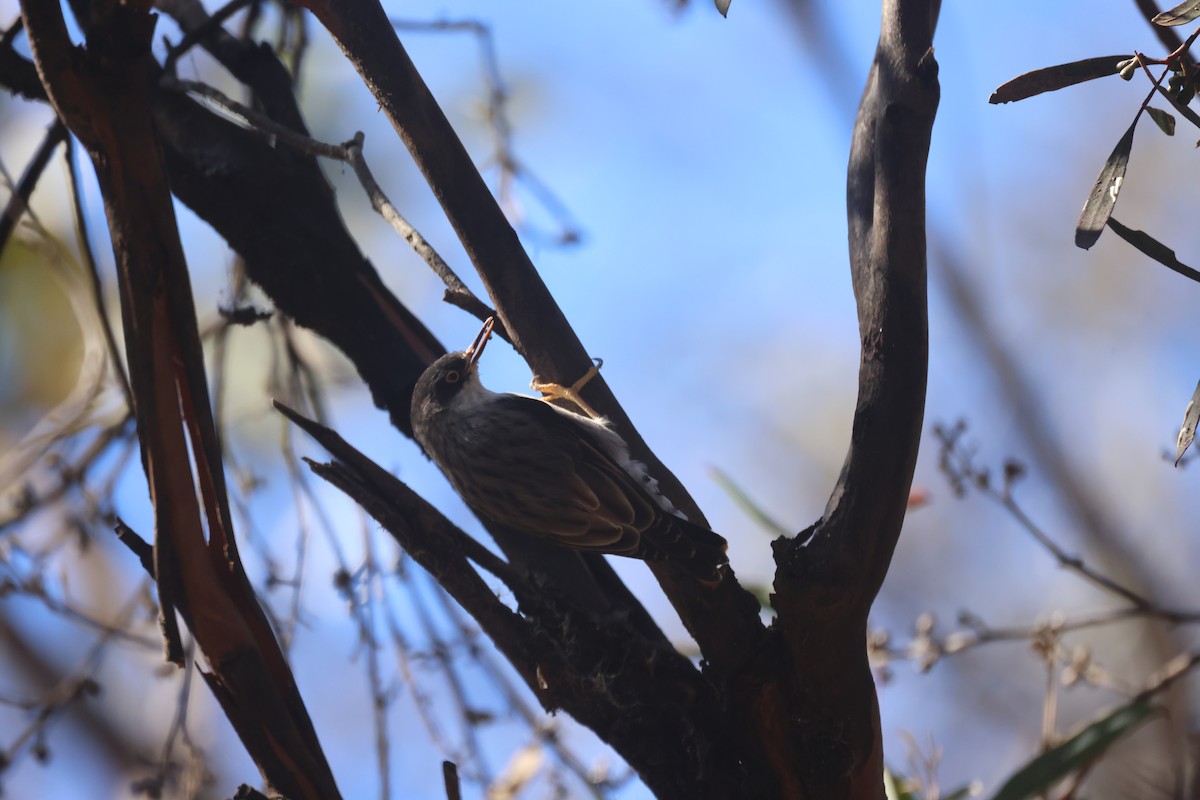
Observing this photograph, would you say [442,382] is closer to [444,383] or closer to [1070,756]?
[444,383]

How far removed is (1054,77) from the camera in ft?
6.82

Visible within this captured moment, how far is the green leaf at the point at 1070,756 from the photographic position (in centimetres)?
250

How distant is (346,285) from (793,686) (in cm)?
170

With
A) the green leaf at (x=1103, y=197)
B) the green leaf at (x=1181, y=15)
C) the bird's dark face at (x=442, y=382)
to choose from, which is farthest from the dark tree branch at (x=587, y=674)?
the green leaf at (x=1181, y=15)

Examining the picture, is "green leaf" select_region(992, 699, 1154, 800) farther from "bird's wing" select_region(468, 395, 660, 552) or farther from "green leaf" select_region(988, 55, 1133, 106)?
"green leaf" select_region(988, 55, 1133, 106)

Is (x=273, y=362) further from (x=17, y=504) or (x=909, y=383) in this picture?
(x=909, y=383)

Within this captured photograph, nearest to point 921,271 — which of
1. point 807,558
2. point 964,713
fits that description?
point 807,558

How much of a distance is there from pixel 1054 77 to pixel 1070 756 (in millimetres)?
1596

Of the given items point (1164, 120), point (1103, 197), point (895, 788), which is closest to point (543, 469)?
point (895, 788)

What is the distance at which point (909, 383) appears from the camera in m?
2.18

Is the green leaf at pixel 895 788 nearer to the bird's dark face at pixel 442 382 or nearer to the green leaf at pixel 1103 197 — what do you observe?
the green leaf at pixel 1103 197

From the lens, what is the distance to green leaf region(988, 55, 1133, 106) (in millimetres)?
2016

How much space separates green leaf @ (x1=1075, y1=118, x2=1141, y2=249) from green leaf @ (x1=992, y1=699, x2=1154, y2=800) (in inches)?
50.3

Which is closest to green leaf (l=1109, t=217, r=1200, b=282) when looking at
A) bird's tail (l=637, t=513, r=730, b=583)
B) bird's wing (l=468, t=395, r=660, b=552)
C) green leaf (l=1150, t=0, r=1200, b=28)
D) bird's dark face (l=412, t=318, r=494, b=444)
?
green leaf (l=1150, t=0, r=1200, b=28)
